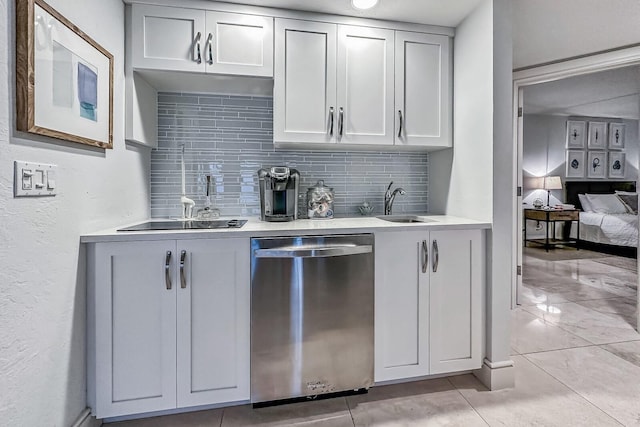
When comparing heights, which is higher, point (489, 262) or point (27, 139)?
point (27, 139)

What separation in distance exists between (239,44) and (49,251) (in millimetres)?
1438

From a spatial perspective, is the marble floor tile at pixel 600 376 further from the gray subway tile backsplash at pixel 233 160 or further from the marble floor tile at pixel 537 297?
the gray subway tile backsplash at pixel 233 160

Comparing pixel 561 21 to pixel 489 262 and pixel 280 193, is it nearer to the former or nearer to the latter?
pixel 489 262

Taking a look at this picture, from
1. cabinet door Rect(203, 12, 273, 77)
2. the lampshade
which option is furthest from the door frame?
the lampshade

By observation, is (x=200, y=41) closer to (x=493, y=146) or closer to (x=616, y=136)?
(x=493, y=146)

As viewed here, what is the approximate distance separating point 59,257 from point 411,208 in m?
2.22

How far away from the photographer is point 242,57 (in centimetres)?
195

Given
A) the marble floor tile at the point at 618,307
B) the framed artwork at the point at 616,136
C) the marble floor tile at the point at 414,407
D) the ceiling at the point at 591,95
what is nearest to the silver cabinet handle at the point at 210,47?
the marble floor tile at the point at 414,407

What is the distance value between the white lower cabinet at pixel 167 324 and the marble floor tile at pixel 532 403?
4.17 ft

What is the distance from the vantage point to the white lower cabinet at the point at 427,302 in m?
1.82

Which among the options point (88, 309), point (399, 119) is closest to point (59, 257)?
point (88, 309)

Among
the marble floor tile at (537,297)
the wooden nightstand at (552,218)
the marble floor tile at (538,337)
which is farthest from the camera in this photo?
the wooden nightstand at (552,218)

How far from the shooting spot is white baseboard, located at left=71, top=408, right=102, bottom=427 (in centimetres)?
145

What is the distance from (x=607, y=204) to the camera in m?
6.32
